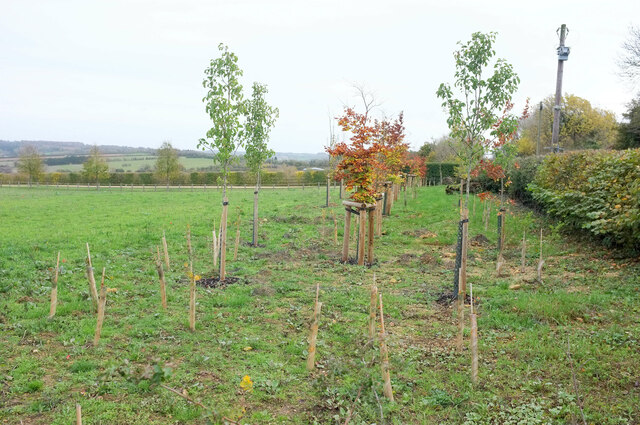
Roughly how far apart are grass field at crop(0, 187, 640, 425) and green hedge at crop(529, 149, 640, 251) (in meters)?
0.73

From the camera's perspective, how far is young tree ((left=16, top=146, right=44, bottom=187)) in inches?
1909

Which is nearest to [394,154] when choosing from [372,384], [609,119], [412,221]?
[412,221]

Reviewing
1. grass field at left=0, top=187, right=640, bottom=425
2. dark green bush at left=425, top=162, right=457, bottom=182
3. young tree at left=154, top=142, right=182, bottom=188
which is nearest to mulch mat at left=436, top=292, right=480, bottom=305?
grass field at left=0, top=187, right=640, bottom=425

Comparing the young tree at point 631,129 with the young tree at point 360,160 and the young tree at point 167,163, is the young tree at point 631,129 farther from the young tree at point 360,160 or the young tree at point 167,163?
the young tree at point 167,163

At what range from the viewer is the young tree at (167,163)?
4634cm

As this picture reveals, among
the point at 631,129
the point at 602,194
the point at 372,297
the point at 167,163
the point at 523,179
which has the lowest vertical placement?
the point at 372,297

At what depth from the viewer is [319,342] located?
563cm

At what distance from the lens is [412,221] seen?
16609 millimetres

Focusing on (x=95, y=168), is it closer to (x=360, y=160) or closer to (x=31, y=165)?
(x=31, y=165)

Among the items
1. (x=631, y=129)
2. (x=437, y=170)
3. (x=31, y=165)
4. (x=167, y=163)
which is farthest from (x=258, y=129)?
(x=31, y=165)

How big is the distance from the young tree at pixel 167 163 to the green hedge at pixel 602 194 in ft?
133

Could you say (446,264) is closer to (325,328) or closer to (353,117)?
(353,117)

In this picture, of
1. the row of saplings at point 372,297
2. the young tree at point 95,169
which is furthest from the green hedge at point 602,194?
the young tree at point 95,169

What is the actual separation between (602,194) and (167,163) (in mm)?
43472
